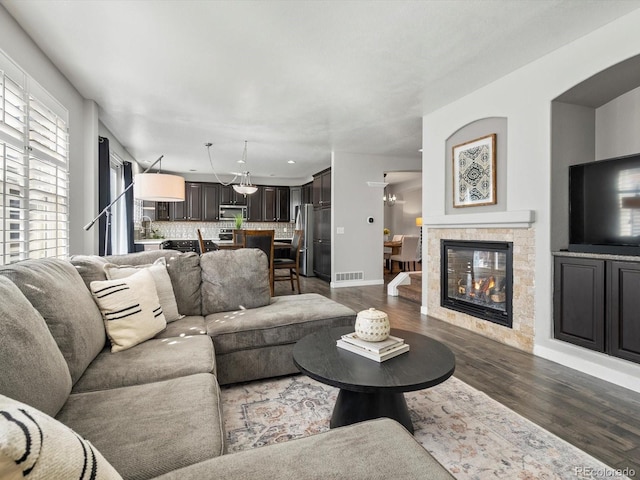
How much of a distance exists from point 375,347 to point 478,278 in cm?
242

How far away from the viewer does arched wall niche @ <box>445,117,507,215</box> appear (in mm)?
3289

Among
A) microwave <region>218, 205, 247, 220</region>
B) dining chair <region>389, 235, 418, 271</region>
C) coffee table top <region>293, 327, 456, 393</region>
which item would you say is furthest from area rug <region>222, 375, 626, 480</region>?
microwave <region>218, 205, 247, 220</region>

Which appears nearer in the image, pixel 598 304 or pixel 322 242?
pixel 598 304

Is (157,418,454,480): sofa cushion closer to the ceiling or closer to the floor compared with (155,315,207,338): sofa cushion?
closer to the ceiling

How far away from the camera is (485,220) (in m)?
3.33

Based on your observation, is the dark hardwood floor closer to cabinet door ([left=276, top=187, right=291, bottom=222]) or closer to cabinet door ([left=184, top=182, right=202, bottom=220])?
cabinet door ([left=276, top=187, right=291, bottom=222])

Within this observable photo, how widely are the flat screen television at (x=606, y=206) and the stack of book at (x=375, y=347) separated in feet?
6.32

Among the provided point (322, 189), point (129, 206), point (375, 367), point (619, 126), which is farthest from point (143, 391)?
point (322, 189)

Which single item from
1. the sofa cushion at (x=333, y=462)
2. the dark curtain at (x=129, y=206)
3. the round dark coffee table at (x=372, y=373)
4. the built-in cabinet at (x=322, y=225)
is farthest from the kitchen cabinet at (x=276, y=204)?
the sofa cushion at (x=333, y=462)

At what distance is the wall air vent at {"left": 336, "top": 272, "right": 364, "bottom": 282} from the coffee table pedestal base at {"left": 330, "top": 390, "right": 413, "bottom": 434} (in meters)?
4.67

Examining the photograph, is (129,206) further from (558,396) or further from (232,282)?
(558,396)

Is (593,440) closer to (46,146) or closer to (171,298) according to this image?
(171,298)

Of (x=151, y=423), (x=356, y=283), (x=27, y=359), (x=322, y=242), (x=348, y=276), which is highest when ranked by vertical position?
(x=322, y=242)

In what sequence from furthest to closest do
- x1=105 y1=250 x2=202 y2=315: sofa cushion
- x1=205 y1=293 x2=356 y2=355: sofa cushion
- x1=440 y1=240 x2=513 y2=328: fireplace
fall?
x1=440 y1=240 x2=513 y2=328: fireplace, x1=105 y1=250 x2=202 y2=315: sofa cushion, x1=205 y1=293 x2=356 y2=355: sofa cushion
